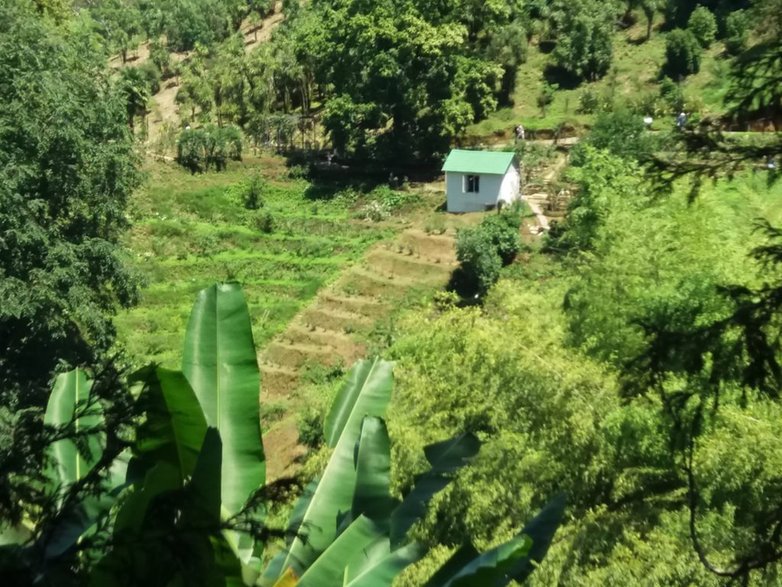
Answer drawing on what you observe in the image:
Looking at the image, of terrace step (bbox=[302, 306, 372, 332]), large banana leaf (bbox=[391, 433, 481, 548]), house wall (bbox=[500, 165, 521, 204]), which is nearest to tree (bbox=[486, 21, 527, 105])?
house wall (bbox=[500, 165, 521, 204])

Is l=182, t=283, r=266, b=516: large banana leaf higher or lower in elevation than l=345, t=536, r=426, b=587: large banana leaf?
higher

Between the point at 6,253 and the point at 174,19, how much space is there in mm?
33834

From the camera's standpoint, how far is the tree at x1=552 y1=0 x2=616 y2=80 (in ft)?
97.6

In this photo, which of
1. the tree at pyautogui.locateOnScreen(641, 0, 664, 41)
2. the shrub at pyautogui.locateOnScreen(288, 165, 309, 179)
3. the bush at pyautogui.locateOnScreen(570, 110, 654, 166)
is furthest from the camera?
the tree at pyautogui.locateOnScreen(641, 0, 664, 41)

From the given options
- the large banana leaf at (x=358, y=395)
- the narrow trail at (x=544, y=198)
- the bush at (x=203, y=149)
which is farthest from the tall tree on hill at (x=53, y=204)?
the bush at (x=203, y=149)

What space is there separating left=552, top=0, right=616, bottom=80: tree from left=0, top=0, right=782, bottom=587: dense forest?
0.46ft

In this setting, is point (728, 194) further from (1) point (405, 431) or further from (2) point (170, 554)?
(2) point (170, 554)

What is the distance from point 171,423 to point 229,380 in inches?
22.7

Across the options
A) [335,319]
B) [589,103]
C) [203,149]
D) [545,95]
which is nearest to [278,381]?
[335,319]

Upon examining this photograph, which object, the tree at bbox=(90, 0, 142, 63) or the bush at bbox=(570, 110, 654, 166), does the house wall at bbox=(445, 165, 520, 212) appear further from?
the tree at bbox=(90, 0, 142, 63)

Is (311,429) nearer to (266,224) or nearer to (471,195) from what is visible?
(266,224)

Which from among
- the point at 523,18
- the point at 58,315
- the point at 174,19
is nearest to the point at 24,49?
the point at 58,315

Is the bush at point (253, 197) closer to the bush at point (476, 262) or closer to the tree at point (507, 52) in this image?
the bush at point (476, 262)

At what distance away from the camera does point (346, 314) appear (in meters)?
20.1
